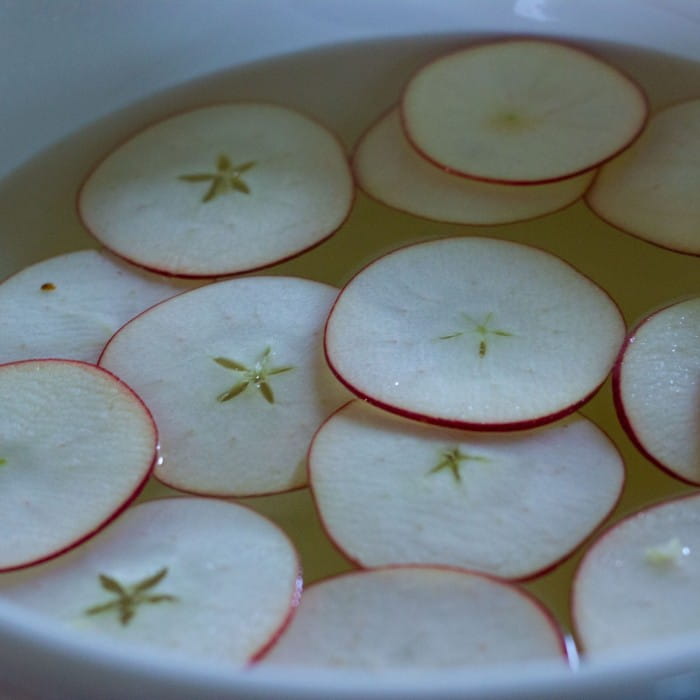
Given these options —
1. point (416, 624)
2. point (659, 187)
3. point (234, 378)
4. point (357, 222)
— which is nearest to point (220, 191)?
point (357, 222)

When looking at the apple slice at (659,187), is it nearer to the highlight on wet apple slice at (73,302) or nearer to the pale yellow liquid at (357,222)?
the pale yellow liquid at (357,222)

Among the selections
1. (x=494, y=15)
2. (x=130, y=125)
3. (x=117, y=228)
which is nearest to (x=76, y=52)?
(x=130, y=125)

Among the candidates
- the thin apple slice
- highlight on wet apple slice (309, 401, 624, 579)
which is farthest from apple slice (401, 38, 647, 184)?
highlight on wet apple slice (309, 401, 624, 579)

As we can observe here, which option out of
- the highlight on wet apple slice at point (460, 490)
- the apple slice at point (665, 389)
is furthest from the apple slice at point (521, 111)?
the highlight on wet apple slice at point (460, 490)

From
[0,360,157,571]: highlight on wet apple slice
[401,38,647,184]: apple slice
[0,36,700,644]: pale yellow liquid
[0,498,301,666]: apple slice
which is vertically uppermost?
[401,38,647,184]: apple slice

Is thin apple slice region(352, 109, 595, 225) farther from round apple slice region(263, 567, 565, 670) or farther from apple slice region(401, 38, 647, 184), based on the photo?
round apple slice region(263, 567, 565, 670)

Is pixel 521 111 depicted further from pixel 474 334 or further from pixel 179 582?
pixel 179 582

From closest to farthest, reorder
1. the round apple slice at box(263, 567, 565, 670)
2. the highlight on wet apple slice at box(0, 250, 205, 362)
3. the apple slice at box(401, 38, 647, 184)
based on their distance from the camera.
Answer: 1. the round apple slice at box(263, 567, 565, 670)
2. the highlight on wet apple slice at box(0, 250, 205, 362)
3. the apple slice at box(401, 38, 647, 184)
